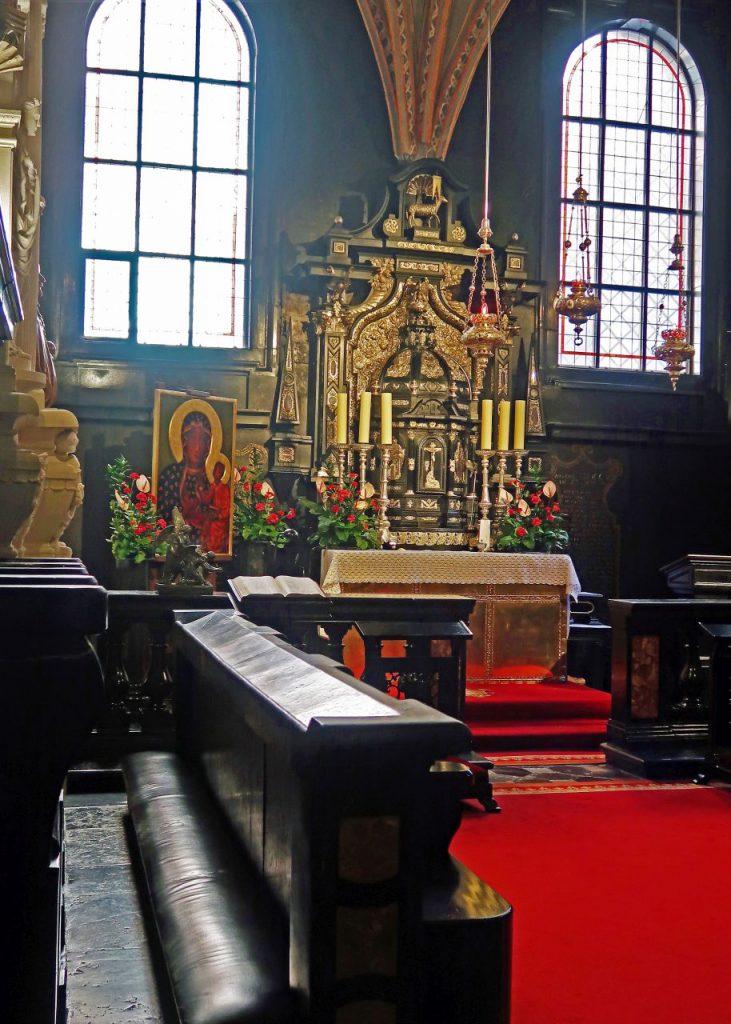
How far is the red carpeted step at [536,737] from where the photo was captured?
22.8 feet

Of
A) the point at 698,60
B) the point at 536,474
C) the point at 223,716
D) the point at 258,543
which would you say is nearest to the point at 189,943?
the point at 223,716

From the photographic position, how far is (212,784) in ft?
12.1

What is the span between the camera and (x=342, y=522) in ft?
34.5

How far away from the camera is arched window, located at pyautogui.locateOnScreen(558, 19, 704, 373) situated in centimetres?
1295

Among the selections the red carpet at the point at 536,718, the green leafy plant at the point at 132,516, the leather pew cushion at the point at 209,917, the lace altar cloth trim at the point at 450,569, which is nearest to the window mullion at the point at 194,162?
the green leafy plant at the point at 132,516

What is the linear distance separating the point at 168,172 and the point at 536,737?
7754 mm

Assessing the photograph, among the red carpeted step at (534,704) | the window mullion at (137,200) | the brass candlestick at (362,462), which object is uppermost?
the window mullion at (137,200)

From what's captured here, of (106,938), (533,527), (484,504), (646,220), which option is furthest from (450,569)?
(106,938)

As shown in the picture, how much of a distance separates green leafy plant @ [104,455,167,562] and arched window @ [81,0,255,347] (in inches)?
69.2

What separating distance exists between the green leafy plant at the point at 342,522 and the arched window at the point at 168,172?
92.1 inches

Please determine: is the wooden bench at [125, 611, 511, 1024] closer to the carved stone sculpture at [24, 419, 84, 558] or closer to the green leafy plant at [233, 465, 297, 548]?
the carved stone sculpture at [24, 419, 84, 558]

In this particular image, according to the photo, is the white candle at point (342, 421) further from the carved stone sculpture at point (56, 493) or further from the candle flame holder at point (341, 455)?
the carved stone sculpture at point (56, 493)

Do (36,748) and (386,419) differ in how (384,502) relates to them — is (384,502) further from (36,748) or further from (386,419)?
(36,748)

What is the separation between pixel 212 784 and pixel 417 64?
9933 mm
